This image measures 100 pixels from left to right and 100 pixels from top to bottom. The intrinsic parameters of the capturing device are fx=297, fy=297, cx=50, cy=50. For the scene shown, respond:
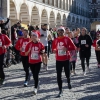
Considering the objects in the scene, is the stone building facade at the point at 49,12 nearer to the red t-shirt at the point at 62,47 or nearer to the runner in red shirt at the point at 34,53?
the runner in red shirt at the point at 34,53

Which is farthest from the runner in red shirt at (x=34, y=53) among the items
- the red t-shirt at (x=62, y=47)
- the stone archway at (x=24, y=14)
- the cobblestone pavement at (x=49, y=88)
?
the stone archway at (x=24, y=14)

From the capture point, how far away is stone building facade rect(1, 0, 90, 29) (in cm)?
2984

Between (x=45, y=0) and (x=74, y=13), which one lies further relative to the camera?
(x=74, y=13)

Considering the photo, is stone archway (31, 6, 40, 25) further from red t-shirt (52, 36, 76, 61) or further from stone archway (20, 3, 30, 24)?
red t-shirt (52, 36, 76, 61)

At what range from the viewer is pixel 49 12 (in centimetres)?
4147

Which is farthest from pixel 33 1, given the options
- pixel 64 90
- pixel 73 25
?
pixel 64 90

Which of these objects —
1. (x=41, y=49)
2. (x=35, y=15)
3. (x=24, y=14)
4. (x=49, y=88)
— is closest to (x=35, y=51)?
(x=41, y=49)

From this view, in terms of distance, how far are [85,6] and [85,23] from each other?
416 cm

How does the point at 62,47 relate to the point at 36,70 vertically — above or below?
above

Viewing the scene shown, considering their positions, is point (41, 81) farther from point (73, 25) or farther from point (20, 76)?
point (73, 25)

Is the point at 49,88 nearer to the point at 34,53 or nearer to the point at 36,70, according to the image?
the point at 36,70

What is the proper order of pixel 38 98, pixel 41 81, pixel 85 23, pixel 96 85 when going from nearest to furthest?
pixel 38 98, pixel 96 85, pixel 41 81, pixel 85 23

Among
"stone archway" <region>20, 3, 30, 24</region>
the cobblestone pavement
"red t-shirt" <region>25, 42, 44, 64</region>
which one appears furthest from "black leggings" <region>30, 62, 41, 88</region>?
"stone archway" <region>20, 3, 30, 24</region>

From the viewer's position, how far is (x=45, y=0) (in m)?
40.4
